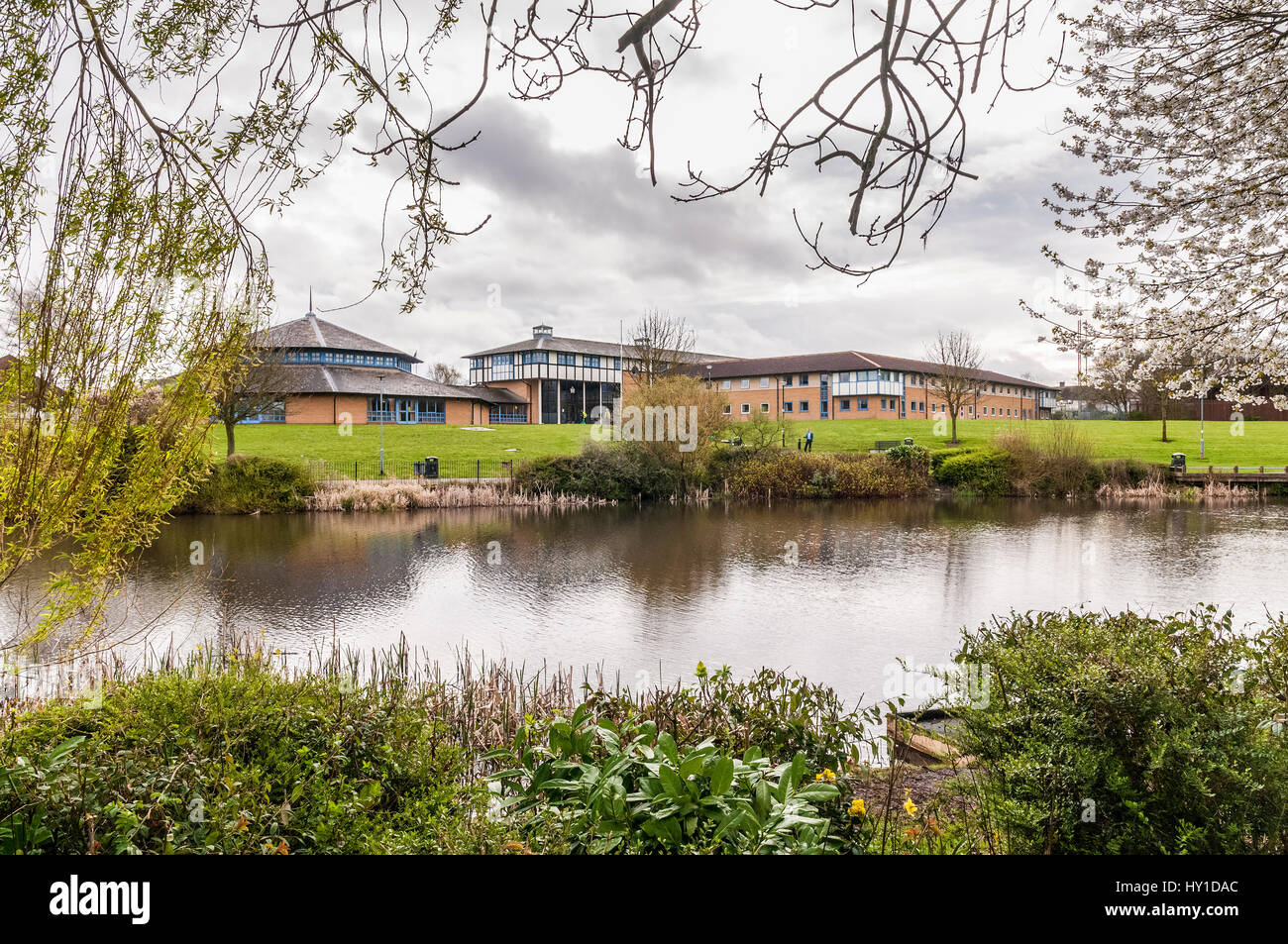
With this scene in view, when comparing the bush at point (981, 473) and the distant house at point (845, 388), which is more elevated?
the distant house at point (845, 388)

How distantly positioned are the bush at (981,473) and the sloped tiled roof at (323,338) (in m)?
27.2

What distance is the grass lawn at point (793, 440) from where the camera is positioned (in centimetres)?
3969

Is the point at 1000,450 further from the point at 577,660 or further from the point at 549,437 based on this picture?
the point at 577,660

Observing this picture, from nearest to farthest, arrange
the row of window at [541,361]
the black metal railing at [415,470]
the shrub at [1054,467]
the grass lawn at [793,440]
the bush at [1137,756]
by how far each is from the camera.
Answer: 1. the bush at [1137,756]
2. the black metal railing at [415,470]
3. the shrub at [1054,467]
4. the grass lawn at [793,440]
5. the row of window at [541,361]

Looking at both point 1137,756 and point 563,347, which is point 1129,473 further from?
point 563,347

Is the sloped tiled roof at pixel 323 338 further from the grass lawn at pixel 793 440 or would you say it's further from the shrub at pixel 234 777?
the shrub at pixel 234 777

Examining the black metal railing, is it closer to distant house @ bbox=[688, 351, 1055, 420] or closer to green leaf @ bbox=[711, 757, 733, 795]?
distant house @ bbox=[688, 351, 1055, 420]

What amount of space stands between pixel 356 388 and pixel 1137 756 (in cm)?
5126

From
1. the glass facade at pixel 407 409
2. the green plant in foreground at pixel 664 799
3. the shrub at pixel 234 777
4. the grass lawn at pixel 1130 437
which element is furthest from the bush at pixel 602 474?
the green plant in foreground at pixel 664 799

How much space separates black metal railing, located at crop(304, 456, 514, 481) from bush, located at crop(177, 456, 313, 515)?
3.52m

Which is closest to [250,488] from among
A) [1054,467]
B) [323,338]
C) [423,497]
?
[423,497]

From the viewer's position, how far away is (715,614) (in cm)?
1237

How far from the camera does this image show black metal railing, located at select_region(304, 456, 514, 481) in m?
32.2

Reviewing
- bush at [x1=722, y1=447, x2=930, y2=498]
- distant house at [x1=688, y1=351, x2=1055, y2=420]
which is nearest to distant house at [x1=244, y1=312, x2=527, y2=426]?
distant house at [x1=688, y1=351, x2=1055, y2=420]
